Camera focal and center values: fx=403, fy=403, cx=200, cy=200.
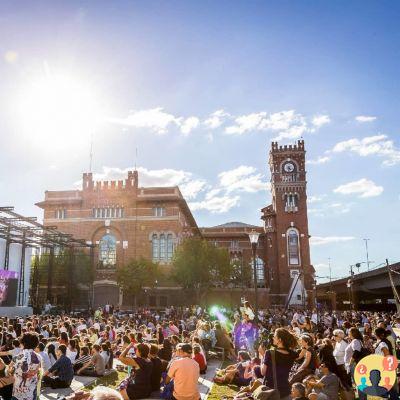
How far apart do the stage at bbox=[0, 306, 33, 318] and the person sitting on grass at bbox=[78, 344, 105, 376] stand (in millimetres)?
17639

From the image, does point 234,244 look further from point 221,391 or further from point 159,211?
point 221,391

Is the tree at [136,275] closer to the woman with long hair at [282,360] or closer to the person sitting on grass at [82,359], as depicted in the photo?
the person sitting on grass at [82,359]

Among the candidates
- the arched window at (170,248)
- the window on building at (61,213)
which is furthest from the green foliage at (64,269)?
the arched window at (170,248)

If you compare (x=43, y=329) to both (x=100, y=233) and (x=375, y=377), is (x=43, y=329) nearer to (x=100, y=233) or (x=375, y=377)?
(x=375, y=377)

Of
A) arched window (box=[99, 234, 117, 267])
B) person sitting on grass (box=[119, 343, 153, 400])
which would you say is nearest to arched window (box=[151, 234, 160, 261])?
arched window (box=[99, 234, 117, 267])

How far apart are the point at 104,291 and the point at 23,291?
15739mm

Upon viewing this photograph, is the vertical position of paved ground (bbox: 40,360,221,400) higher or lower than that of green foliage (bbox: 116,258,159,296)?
lower

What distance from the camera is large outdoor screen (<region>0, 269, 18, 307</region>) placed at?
29109mm

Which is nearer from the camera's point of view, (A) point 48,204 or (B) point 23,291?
(B) point 23,291

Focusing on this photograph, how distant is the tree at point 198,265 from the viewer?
43531mm

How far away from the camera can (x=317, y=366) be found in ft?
26.6

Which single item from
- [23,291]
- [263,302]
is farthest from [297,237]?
[23,291]

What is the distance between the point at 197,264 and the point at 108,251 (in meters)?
11.8

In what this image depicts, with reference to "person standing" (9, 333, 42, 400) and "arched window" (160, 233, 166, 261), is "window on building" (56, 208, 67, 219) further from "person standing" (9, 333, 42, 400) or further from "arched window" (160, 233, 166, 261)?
"person standing" (9, 333, 42, 400)
